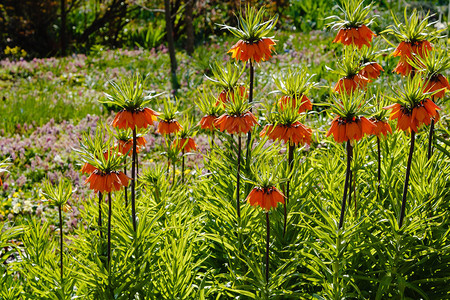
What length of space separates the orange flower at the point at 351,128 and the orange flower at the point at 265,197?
11.5 inches

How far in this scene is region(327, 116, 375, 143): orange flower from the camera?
1811mm

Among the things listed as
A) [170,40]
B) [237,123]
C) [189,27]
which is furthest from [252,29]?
[189,27]

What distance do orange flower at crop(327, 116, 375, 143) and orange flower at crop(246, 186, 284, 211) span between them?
29cm

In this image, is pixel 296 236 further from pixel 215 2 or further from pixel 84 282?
pixel 215 2

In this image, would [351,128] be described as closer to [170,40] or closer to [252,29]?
[252,29]

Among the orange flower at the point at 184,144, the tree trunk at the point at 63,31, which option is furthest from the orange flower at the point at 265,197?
the tree trunk at the point at 63,31

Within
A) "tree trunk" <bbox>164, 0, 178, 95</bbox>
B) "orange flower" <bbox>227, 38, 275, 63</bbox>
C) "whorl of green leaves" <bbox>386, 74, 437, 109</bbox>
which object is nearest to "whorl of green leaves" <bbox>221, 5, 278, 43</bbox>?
"orange flower" <bbox>227, 38, 275, 63</bbox>

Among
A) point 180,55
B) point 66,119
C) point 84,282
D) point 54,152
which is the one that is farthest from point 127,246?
point 180,55

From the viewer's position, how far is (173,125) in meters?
2.67

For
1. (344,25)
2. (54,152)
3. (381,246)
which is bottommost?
(54,152)

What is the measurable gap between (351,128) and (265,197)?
1.28 ft

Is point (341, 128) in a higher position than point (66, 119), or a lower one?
higher

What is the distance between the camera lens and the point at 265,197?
1.86 metres

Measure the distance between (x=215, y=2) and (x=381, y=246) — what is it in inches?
369
